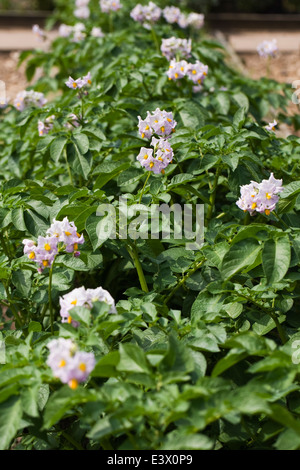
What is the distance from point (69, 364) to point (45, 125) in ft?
4.60

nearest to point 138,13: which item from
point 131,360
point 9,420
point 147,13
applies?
point 147,13

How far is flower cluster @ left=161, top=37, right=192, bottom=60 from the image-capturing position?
2.56m

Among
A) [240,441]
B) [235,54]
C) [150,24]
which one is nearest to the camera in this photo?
[240,441]

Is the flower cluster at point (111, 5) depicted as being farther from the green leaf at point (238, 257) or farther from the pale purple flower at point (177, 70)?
the green leaf at point (238, 257)

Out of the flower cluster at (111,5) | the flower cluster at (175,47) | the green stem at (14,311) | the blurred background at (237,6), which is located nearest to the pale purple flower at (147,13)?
the flower cluster at (111,5)

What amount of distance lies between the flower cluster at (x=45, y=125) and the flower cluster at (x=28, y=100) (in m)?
0.44

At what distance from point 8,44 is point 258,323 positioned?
5597 mm

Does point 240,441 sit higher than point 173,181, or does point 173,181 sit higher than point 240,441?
point 173,181

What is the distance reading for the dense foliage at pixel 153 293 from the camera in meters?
1.13

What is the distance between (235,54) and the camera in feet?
18.6

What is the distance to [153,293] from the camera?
1536mm

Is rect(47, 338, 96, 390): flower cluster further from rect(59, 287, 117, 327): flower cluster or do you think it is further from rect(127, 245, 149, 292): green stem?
rect(127, 245, 149, 292): green stem
